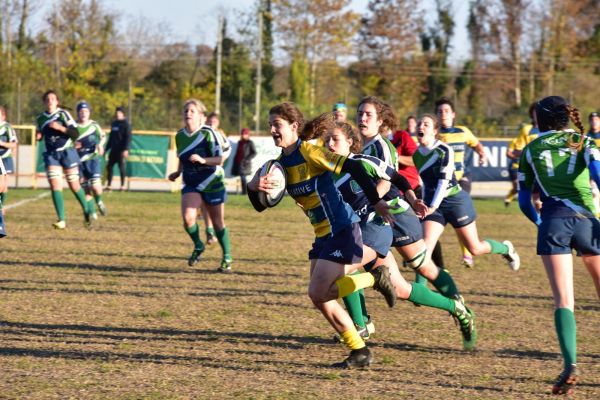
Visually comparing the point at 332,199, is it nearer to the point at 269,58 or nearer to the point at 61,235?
the point at 61,235

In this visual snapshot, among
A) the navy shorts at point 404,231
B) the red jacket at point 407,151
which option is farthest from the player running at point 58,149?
the navy shorts at point 404,231

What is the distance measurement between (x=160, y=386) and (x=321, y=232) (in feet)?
4.73

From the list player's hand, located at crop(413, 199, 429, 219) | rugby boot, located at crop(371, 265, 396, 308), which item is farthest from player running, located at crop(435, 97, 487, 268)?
rugby boot, located at crop(371, 265, 396, 308)

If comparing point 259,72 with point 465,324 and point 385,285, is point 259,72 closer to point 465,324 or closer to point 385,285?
point 465,324

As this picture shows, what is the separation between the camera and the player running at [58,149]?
15.1 m

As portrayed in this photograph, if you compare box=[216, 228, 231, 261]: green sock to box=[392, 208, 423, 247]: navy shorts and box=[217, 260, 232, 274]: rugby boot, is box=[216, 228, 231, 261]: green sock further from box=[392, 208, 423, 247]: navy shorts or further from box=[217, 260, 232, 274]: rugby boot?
box=[392, 208, 423, 247]: navy shorts

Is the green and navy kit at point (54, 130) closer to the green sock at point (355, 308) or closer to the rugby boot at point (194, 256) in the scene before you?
the rugby boot at point (194, 256)

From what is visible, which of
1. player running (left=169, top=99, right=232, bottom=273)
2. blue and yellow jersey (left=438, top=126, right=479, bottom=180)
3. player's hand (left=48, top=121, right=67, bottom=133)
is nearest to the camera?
blue and yellow jersey (left=438, top=126, right=479, bottom=180)

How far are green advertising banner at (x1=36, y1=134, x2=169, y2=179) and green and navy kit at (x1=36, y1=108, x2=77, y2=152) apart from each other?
1125cm

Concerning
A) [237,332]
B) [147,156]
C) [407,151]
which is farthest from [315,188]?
[147,156]

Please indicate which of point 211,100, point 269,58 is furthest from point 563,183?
point 269,58

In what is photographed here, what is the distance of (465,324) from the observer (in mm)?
6973

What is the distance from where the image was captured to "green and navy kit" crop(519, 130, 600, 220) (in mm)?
5828

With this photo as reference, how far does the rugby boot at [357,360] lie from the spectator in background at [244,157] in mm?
18956
